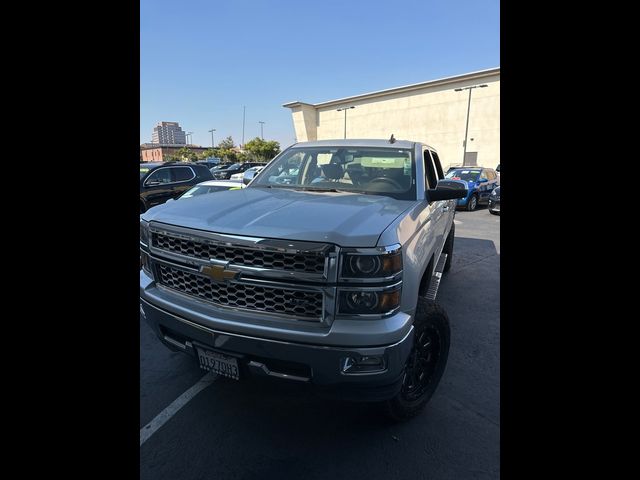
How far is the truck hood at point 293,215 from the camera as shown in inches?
77.3

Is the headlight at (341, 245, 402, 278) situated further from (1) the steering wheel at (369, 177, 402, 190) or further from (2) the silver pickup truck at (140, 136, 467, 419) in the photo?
(1) the steering wheel at (369, 177, 402, 190)

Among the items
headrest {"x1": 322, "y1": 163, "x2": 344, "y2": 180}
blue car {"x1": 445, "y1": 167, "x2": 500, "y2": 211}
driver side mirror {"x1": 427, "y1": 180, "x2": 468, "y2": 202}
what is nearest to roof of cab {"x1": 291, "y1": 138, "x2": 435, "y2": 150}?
headrest {"x1": 322, "y1": 163, "x2": 344, "y2": 180}

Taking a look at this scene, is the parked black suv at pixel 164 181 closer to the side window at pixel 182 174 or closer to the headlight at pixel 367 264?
the side window at pixel 182 174

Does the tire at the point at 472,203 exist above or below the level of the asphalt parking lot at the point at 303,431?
above

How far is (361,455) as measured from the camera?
7.52 feet

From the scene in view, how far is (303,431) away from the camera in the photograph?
249 centimetres

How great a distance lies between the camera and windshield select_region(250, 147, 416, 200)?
3270 millimetres

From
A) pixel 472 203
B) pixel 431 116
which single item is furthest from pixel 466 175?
pixel 431 116

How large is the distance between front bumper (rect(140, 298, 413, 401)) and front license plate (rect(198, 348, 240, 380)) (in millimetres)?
36

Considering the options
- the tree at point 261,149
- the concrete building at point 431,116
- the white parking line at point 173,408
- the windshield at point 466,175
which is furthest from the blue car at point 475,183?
the tree at point 261,149

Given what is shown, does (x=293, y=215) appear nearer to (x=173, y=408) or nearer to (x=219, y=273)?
(x=219, y=273)
